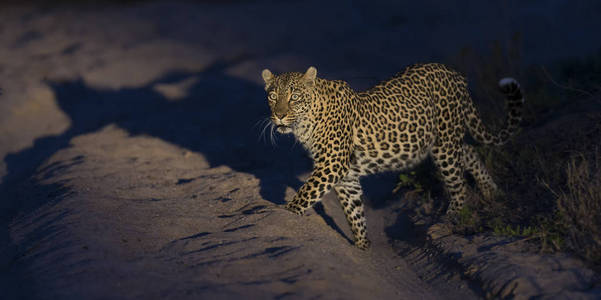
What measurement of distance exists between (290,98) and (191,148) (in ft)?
13.6

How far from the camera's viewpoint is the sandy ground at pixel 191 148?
5305 millimetres

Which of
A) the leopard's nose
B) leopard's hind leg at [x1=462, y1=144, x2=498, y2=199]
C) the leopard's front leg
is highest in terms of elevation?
the leopard's nose

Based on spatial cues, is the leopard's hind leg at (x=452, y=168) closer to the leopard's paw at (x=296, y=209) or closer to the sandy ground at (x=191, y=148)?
the sandy ground at (x=191, y=148)

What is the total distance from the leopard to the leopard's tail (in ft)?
0.04

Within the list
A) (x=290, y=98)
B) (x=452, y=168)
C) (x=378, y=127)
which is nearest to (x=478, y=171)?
(x=452, y=168)

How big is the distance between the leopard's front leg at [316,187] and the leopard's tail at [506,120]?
2.13m

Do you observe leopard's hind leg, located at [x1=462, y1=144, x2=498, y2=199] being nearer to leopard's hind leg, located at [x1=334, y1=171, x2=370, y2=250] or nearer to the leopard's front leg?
leopard's hind leg, located at [x1=334, y1=171, x2=370, y2=250]

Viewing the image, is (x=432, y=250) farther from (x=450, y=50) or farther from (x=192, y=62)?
(x=192, y=62)

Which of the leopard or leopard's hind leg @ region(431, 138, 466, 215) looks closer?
the leopard

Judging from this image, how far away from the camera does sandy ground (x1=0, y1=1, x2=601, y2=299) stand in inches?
209

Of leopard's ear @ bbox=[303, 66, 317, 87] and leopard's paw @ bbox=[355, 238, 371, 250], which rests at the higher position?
leopard's ear @ bbox=[303, 66, 317, 87]

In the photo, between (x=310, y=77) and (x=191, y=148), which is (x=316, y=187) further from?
(x=191, y=148)

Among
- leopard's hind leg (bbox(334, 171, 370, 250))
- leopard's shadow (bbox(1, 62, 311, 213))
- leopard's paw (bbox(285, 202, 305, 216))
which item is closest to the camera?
leopard's paw (bbox(285, 202, 305, 216))

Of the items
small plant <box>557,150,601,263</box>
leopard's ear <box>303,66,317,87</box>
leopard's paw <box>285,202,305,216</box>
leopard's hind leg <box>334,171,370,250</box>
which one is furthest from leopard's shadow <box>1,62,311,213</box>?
small plant <box>557,150,601,263</box>
